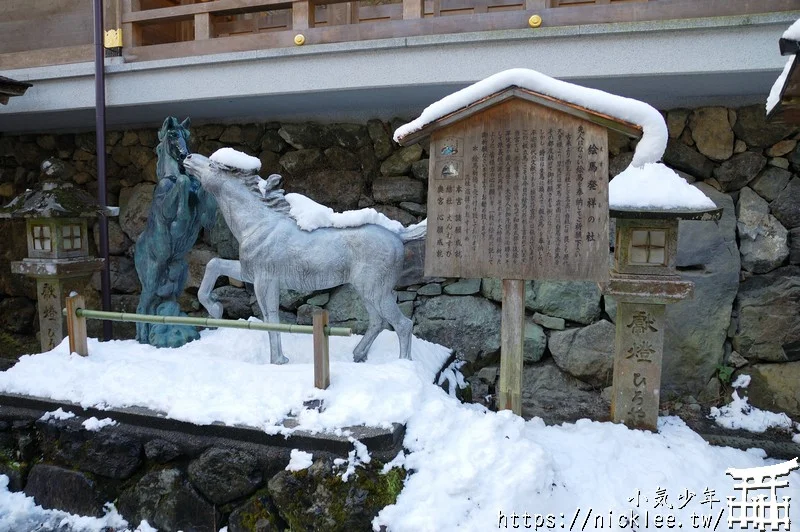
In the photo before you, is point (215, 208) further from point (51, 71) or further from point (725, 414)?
point (725, 414)

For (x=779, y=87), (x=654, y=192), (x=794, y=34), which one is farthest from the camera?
(x=654, y=192)

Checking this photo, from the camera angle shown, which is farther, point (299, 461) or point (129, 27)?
point (129, 27)

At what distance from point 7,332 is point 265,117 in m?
5.17

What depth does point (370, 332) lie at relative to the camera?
452 cm

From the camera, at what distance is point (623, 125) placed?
130 inches

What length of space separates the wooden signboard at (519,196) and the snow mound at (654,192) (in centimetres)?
44

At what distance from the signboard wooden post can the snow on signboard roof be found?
5cm

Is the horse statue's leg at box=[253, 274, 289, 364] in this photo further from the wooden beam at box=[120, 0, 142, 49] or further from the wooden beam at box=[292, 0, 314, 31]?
the wooden beam at box=[120, 0, 142, 49]

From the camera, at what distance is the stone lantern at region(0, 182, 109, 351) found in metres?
5.05

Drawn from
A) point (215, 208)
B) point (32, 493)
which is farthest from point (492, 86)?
point (32, 493)

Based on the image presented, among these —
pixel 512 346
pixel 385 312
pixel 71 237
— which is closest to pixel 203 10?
pixel 71 237

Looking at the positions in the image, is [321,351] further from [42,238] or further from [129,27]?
[129,27]

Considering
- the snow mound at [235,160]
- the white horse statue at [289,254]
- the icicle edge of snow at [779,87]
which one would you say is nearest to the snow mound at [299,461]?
the white horse statue at [289,254]

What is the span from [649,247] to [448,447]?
2.12m
